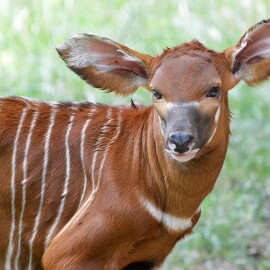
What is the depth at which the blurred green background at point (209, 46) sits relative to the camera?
27.6ft

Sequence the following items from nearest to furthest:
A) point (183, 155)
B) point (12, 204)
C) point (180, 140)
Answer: point (180, 140), point (183, 155), point (12, 204)

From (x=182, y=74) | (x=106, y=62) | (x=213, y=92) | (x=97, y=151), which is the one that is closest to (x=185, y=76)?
(x=182, y=74)

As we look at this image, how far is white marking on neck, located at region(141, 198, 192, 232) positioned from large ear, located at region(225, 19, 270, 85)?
2.84 feet

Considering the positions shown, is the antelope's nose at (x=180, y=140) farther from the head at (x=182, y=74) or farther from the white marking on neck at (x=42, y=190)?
the white marking on neck at (x=42, y=190)

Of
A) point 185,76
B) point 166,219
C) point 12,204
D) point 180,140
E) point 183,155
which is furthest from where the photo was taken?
point 12,204

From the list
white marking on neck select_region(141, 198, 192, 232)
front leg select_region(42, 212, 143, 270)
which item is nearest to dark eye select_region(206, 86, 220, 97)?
white marking on neck select_region(141, 198, 192, 232)

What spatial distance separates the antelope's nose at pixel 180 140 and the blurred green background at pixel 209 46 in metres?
2.77

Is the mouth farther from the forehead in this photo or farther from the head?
the forehead

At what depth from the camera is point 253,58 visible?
6.14 m

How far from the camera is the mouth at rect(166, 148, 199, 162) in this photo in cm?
561

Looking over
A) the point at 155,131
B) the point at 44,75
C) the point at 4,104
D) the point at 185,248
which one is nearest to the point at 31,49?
the point at 44,75

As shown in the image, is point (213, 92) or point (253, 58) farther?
point (253, 58)

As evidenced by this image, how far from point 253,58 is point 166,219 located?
40.7 inches

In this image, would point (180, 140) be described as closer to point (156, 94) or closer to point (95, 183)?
point (156, 94)
